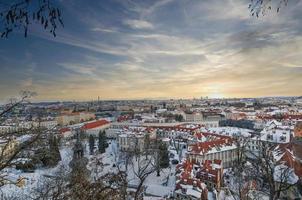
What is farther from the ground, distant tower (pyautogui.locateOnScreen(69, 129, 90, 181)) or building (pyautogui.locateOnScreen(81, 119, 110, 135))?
distant tower (pyautogui.locateOnScreen(69, 129, 90, 181))

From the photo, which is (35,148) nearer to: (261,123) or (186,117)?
(261,123)

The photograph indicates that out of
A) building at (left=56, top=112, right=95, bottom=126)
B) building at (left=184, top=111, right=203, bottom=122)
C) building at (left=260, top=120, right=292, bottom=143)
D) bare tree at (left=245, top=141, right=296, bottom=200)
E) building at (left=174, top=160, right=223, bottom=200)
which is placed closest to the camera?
bare tree at (left=245, top=141, right=296, bottom=200)

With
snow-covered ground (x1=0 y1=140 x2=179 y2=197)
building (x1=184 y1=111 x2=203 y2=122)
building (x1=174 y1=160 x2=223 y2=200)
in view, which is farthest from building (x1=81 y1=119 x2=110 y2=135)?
building (x1=174 y1=160 x2=223 y2=200)

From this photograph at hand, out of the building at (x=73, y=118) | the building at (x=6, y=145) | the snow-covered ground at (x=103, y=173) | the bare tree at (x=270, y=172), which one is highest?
the building at (x=6, y=145)

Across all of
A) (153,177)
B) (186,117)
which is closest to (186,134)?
(153,177)

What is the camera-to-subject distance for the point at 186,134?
59.0 m

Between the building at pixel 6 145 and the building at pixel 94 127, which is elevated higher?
the building at pixel 6 145

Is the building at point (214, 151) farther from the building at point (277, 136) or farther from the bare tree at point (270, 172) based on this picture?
the bare tree at point (270, 172)

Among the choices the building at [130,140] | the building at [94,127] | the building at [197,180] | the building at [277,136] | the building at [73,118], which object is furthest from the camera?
the building at [73,118]

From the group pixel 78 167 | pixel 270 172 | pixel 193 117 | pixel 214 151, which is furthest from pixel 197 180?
pixel 193 117

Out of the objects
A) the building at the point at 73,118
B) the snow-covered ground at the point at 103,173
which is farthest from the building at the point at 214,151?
the building at the point at 73,118

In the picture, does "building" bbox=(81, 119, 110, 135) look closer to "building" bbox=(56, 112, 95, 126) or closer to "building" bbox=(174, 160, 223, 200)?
"building" bbox=(56, 112, 95, 126)

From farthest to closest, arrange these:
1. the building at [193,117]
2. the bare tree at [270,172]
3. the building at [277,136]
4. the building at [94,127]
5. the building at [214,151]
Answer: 1. the building at [193,117]
2. the building at [94,127]
3. the building at [277,136]
4. the building at [214,151]
5. the bare tree at [270,172]

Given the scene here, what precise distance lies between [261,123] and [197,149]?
3766cm
